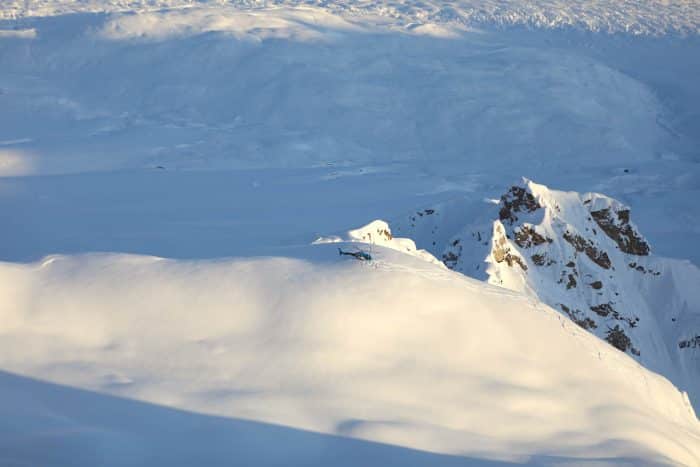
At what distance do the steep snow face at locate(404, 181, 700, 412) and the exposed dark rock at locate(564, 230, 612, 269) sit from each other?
4cm

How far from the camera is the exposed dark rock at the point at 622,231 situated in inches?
1090

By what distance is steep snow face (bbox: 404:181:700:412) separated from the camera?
76.0ft

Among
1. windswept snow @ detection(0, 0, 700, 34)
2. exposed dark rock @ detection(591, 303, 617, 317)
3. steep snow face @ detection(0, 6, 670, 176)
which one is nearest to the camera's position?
exposed dark rock @ detection(591, 303, 617, 317)

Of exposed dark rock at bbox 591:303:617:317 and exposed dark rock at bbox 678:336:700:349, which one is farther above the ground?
exposed dark rock at bbox 591:303:617:317

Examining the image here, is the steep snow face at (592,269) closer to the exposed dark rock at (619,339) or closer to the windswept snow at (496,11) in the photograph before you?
the exposed dark rock at (619,339)

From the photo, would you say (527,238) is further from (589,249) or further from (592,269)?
(589,249)

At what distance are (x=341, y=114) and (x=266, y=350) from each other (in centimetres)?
7795

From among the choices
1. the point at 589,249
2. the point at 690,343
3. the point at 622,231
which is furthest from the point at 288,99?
the point at 690,343

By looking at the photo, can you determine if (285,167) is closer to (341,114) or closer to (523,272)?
(341,114)

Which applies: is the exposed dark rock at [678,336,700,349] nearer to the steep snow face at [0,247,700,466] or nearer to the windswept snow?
the steep snow face at [0,247,700,466]

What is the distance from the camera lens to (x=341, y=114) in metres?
84.9

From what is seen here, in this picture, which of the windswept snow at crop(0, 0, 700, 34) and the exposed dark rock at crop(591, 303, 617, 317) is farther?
the windswept snow at crop(0, 0, 700, 34)

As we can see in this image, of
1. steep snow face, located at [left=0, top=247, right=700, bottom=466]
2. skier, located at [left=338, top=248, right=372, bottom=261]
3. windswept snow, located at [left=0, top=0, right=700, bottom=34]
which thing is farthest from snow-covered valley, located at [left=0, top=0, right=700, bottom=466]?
windswept snow, located at [left=0, top=0, right=700, bottom=34]

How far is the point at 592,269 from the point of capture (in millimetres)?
25562
